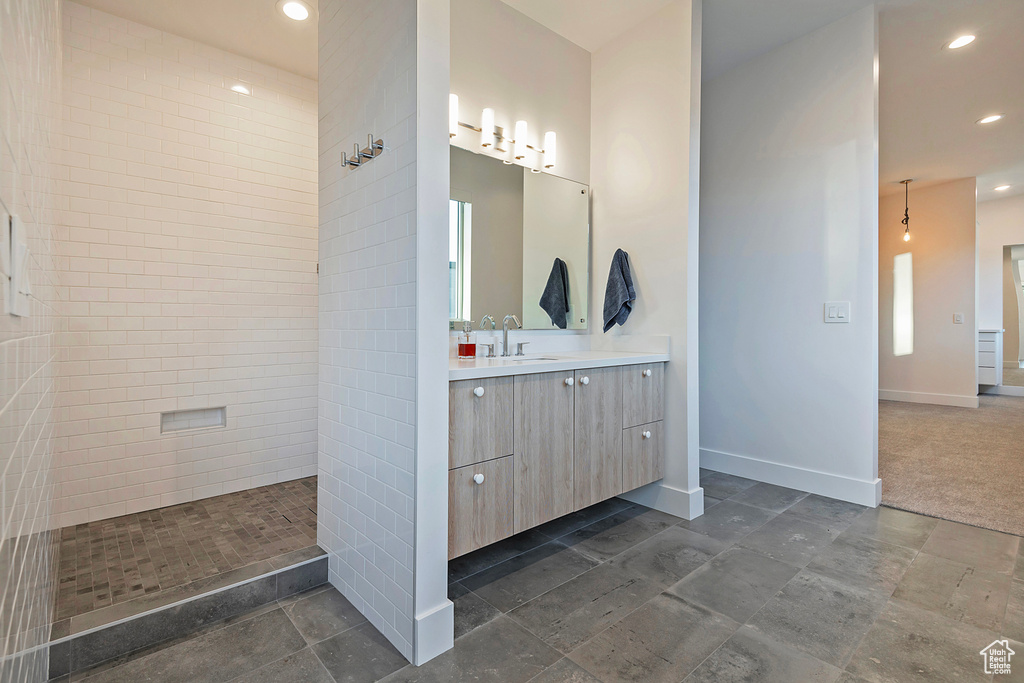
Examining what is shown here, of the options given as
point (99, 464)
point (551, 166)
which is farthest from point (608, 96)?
point (99, 464)

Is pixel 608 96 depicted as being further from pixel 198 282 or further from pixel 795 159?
pixel 198 282

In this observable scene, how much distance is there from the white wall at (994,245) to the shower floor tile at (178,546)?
31.0 feet

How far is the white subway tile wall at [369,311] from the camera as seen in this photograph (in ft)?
5.39

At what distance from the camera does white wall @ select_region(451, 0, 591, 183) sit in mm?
2678

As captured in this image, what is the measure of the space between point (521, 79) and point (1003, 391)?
870 cm

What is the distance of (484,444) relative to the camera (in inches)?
75.9

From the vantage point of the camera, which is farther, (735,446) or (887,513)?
(735,446)

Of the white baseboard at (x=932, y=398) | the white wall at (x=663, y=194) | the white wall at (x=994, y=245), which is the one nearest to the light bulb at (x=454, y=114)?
the white wall at (x=663, y=194)

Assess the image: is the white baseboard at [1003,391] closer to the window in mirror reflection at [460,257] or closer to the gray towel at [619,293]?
the gray towel at [619,293]

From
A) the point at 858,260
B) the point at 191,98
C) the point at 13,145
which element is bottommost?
the point at 13,145

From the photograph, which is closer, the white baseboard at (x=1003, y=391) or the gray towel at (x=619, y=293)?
the gray towel at (x=619, y=293)

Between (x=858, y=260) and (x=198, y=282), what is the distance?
398 centimetres

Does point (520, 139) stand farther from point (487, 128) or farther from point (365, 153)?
point (365, 153)

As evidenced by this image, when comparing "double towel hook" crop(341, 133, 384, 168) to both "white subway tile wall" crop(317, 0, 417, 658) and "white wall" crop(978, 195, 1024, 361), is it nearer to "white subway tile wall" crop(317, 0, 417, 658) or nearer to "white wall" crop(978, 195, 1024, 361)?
"white subway tile wall" crop(317, 0, 417, 658)
